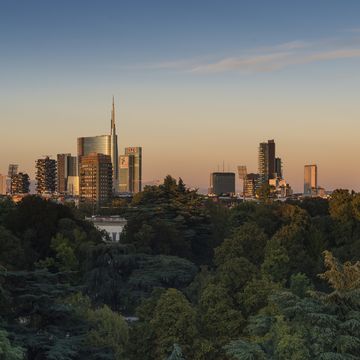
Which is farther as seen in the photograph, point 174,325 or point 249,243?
point 249,243

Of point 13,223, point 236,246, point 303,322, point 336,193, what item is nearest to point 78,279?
point 13,223

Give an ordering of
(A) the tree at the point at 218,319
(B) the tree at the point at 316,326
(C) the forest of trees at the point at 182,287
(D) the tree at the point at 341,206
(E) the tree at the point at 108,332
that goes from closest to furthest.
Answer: (B) the tree at the point at 316,326 < (C) the forest of trees at the point at 182,287 < (A) the tree at the point at 218,319 < (E) the tree at the point at 108,332 < (D) the tree at the point at 341,206

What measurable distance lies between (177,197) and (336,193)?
20582mm

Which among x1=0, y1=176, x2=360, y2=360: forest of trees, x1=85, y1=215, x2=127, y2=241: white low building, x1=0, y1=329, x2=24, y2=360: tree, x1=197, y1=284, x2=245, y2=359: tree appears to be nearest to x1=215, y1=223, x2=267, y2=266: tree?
x1=0, y1=176, x2=360, y2=360: forest of trees

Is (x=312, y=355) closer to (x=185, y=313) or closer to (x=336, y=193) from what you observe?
(x=185, y=313)

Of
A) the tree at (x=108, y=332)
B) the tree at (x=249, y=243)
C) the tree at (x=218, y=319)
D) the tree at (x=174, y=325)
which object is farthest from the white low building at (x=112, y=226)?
the tree at (x=174, y=325)

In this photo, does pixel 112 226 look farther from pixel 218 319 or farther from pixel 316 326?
pixel 316 326

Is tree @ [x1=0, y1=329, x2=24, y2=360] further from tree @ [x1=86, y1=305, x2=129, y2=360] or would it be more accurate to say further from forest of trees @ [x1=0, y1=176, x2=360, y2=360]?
tree @ [x1=86, y1=305, x2=129, y2=360]

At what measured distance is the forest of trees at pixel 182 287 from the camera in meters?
23.9

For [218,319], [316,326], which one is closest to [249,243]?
[218,319]

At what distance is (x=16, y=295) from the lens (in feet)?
92.5

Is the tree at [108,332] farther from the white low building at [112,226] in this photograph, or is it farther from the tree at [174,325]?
the white low building at [112,226]

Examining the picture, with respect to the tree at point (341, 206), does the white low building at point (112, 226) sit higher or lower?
lower

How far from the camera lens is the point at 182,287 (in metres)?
52.6
